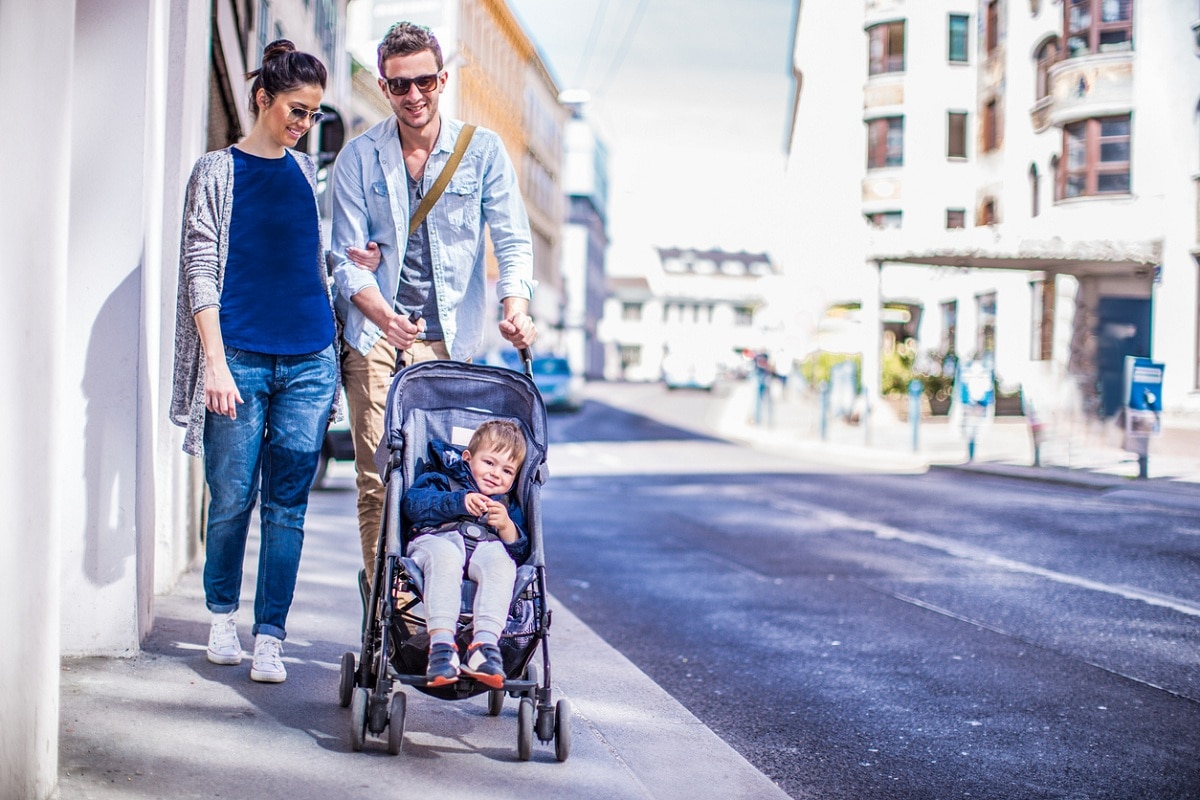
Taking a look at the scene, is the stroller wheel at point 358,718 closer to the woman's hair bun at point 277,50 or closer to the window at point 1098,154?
the woman's hair bun at point 277,50

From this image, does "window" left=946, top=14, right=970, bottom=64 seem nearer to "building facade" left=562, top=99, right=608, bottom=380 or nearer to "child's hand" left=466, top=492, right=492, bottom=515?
"child's hand" left=466, top=492, right=492, bottom=515

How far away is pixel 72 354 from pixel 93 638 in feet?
2.97

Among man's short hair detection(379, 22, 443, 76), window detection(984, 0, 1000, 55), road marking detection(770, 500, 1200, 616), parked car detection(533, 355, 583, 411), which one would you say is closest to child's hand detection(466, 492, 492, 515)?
man's short hair detection(379, 22, 443, 76)

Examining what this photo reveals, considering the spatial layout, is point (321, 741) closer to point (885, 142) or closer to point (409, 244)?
point (409, 244)

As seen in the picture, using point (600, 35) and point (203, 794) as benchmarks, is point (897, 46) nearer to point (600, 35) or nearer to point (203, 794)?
point (600, 35)

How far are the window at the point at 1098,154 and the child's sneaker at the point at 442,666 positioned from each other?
12420 mm

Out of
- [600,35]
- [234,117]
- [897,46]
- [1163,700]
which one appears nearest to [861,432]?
[897,46]

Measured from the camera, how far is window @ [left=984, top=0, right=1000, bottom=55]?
21484 millimetres

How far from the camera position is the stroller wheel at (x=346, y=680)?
414cm

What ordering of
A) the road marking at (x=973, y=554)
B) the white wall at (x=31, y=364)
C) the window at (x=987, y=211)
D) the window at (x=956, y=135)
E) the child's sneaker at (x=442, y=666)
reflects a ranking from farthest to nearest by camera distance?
the window at (x=956, y=135)
the window at (x=987, y=211)
the road marking at (x=973, y=554)
the child's sneaker at (x=442, y=666)
the white wall at (x=31, y=364)

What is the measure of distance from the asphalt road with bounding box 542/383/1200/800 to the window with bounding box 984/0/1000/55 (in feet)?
32.1

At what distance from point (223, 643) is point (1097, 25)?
11827 mm

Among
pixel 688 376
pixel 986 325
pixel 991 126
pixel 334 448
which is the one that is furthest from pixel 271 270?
pixel 688 376

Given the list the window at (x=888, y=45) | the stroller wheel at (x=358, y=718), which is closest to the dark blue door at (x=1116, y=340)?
the window at (x=888, y=45)
